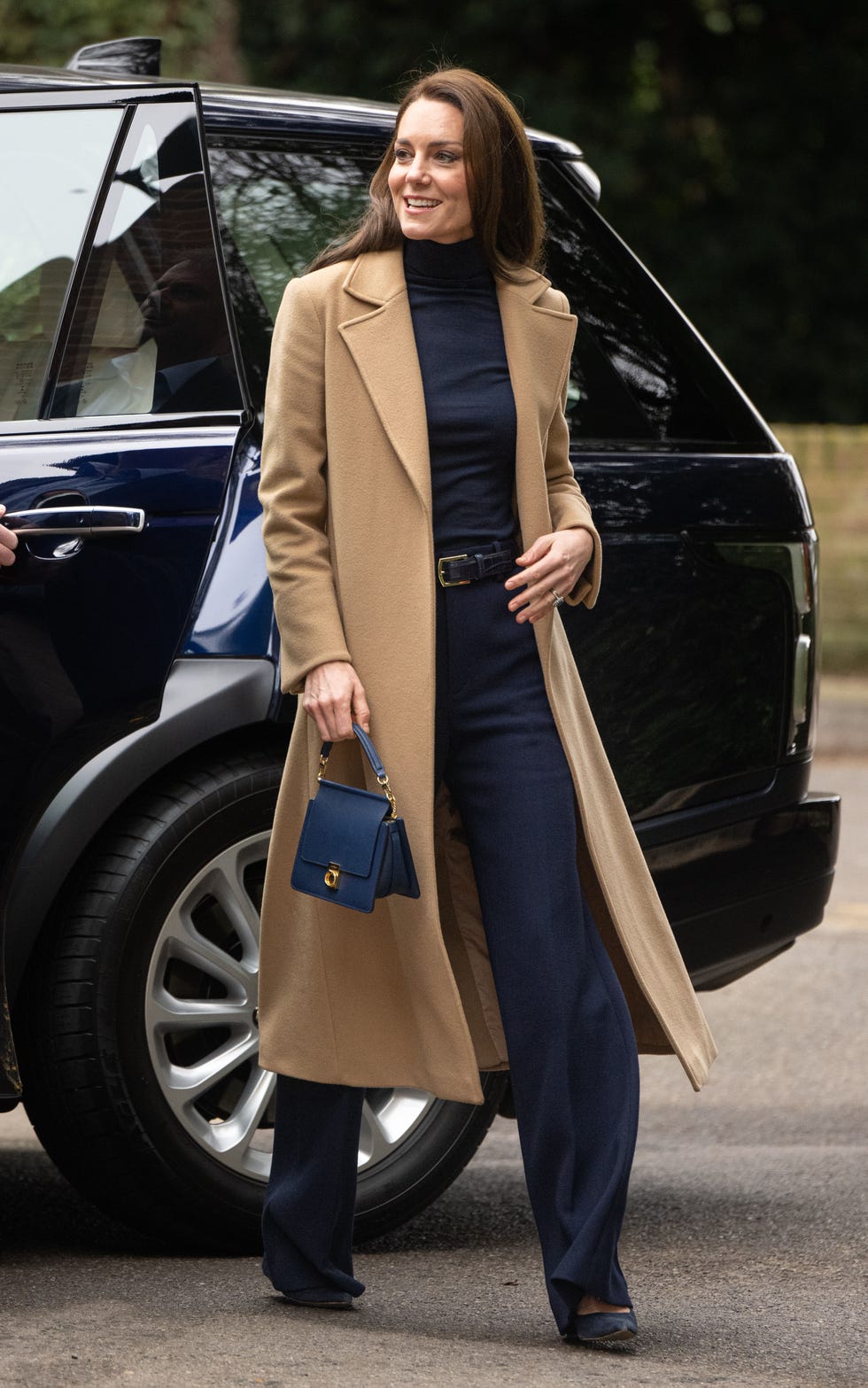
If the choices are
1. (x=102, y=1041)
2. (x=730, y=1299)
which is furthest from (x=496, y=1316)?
(x=102, y=1041)

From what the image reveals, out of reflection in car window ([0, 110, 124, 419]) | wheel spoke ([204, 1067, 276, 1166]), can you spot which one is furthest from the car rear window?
wheel spoke ([204, 1067, 276, 1166])

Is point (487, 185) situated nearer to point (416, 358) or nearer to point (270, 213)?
point (416, 358)

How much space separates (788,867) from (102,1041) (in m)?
1.43

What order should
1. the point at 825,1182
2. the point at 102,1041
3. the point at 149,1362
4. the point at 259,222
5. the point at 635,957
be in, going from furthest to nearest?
the point at 825,1182 → the point at 259,222 → the point at 102,1041 → the point at 635,957 → the point at 149,1362

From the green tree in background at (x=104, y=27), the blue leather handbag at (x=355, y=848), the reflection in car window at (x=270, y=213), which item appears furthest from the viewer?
the green tree in background at (x=104, y=27)

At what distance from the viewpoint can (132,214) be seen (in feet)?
11.5

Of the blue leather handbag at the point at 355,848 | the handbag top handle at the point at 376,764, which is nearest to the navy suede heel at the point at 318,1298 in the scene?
the blue leather handbag at the point at 355,848

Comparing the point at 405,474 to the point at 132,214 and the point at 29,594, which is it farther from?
the point at 132,214

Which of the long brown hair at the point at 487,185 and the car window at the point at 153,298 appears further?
the car window at the point at 153,298

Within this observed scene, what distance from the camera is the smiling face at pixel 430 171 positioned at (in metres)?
2.99

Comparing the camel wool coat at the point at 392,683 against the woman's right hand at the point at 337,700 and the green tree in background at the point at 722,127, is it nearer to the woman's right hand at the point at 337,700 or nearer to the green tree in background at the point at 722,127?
the woman's right hand at the point at 337,700

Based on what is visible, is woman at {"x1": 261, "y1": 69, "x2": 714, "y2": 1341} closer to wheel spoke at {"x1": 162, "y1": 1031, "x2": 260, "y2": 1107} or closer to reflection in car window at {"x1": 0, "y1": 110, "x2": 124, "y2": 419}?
wheel spoke at {"x1": 162, "y1": 1031, "x2": 260, "y2": 1107}

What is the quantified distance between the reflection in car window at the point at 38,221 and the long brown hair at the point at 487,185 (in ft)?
1.81

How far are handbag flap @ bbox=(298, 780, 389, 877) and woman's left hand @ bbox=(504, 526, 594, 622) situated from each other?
34 centimetres
